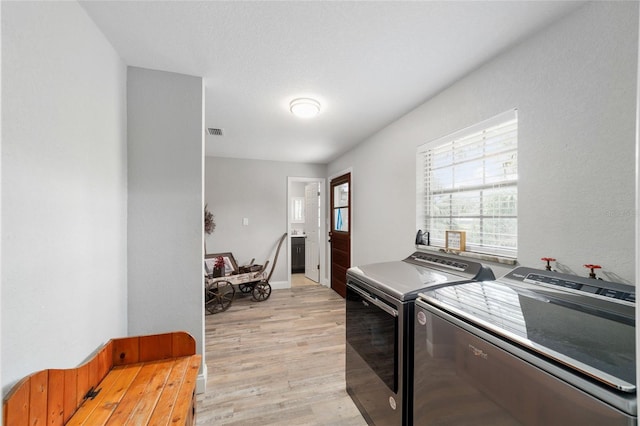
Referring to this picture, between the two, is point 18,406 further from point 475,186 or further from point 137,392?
point 475,186

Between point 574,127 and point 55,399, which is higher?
point 574,127

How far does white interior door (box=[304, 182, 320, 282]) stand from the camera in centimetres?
509

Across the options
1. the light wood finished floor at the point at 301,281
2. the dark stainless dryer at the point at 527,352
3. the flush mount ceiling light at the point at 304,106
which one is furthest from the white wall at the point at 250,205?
the dark stainless dryer at the point at 527,352

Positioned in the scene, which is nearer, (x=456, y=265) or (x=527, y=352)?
(x=527, y=352)

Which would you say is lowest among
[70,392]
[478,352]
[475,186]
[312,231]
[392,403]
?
[392,403]

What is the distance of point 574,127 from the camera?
1.25 m

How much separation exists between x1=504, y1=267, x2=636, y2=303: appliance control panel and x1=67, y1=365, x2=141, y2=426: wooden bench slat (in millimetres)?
2043

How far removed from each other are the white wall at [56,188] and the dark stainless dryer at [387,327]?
5.03 ft

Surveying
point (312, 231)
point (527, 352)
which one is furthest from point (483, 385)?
point (312, 231)

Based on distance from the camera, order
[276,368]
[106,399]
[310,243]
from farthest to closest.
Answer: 1. [310,243]
2. [276,368]
3. [106,399]

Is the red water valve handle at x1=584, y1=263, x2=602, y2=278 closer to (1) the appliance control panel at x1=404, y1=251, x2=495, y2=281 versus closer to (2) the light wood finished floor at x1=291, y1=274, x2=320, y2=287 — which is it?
(1) the appliance control panel at x1=404, y1=251, x2=495, y2=281

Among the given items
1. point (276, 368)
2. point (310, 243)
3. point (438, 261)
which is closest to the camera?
point (438, 261)

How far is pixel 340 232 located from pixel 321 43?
125 inches

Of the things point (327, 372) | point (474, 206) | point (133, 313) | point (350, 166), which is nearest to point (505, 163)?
point (474, 206)
